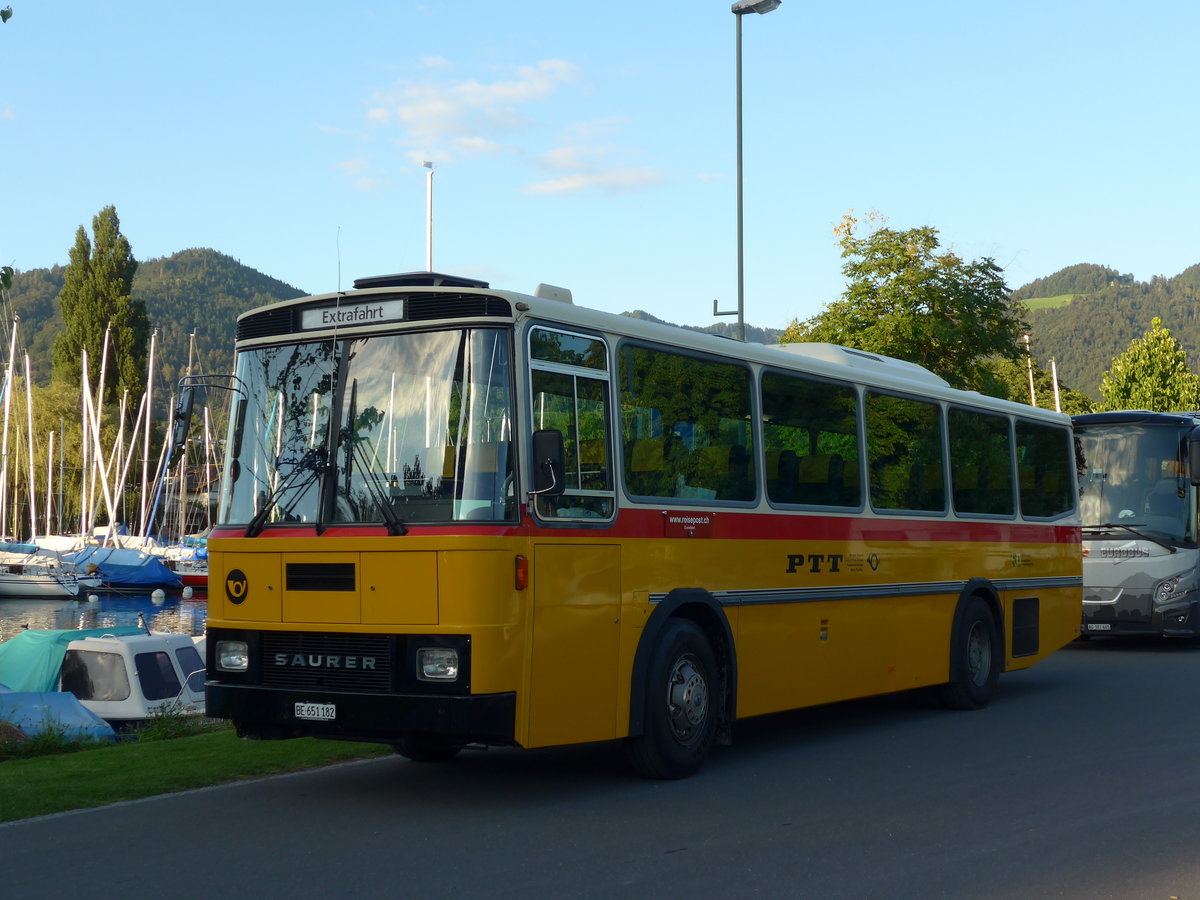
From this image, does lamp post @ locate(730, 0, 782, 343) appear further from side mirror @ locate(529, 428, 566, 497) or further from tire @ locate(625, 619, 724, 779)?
side mirror @ locate(529, 428, 566, 497)

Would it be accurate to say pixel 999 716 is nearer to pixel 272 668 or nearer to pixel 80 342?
pixel 272 668

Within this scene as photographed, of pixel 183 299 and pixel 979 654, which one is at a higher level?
pixel 183 299

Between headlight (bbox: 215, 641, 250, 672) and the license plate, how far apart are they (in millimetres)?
544

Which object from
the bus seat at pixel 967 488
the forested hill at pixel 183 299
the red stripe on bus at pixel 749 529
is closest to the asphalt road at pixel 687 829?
the red stripe on bus at pixel 749 529

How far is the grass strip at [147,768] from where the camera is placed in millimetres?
8992

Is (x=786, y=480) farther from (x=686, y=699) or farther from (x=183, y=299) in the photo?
(x=183, y=299)

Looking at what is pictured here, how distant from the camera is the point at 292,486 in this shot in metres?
9.12

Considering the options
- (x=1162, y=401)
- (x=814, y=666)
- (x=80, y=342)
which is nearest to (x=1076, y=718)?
(x=814, y=666)

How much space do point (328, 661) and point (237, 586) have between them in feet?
2.98

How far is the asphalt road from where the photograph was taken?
22.2 ft

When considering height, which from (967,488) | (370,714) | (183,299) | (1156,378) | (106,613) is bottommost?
(106,613)

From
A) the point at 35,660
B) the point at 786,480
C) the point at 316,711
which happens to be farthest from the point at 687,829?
the point at 35,660

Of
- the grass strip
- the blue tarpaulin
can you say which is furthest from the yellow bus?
the blue tarpaulin

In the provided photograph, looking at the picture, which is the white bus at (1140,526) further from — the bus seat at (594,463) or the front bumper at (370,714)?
the front bumper at (370,714)
